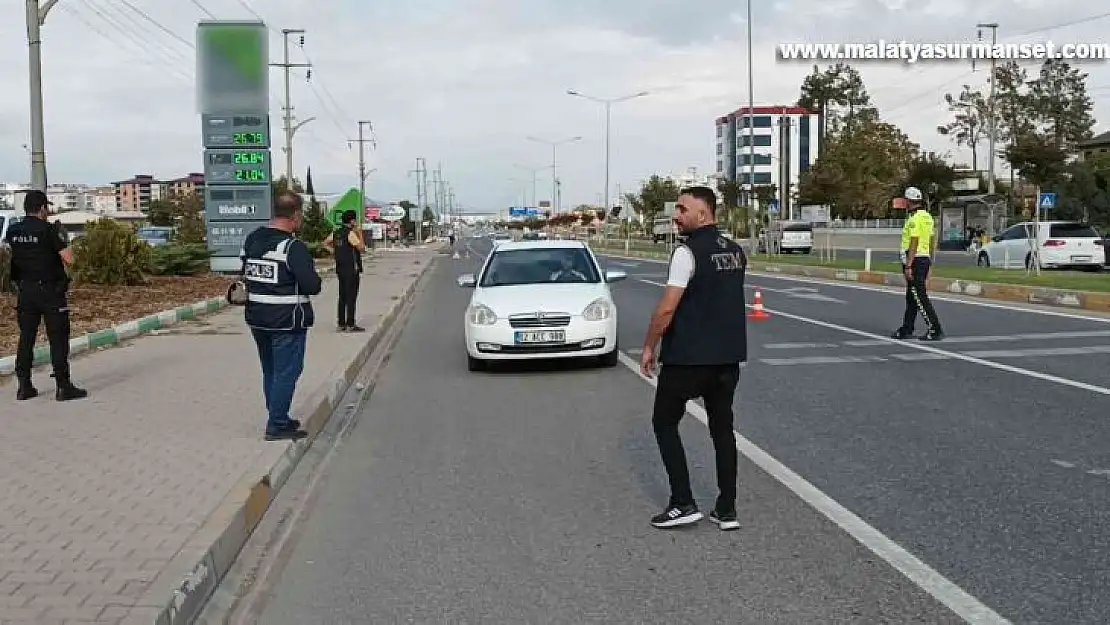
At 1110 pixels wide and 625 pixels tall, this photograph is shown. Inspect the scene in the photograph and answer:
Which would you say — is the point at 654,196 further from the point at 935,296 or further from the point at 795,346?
the point at 795,346

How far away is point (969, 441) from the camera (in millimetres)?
7723

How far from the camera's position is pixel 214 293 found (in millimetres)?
23109

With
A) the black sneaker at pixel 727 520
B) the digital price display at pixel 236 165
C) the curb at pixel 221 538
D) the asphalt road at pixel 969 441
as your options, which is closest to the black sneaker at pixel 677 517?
the black sneaker at pixel 727 520

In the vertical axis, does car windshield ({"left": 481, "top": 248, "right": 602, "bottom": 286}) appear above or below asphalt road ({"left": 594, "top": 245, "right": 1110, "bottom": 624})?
above

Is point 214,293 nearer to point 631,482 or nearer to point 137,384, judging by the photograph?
point 137,384

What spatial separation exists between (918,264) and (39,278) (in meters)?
10.2

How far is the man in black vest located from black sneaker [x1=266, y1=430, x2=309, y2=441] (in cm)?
333

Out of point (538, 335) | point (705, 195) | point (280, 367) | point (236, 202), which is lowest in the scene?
point (538, 335)

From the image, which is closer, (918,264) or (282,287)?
(282,287)

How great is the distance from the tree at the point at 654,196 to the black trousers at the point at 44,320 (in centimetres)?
8972

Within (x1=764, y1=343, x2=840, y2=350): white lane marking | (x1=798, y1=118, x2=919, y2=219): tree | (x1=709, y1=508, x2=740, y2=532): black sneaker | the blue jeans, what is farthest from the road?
(x1=798, y1=118, x2=919, y2=219): tree

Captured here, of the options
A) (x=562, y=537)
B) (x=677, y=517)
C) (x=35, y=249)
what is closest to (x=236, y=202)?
(x=35, y=249)

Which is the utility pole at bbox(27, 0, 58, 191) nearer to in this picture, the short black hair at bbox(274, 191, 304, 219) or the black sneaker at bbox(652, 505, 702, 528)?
the short black hair at bbox(274, 191, 304, 219)

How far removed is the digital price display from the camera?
29203 millimetres
